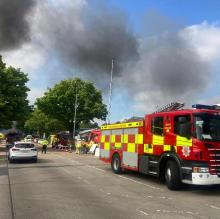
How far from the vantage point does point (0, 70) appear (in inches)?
1982

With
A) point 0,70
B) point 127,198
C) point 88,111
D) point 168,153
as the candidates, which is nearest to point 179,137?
point 168,153

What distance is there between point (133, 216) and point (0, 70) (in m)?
43.5

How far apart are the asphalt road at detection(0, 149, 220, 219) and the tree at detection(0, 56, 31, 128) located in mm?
33232

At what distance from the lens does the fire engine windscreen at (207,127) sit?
1317 cm

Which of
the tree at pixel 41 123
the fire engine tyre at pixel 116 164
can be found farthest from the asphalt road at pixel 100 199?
the tree at pixel 41 123

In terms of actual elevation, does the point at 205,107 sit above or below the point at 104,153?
above

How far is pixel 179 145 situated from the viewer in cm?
1372

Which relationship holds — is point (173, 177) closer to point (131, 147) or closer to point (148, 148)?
point (148, 148)

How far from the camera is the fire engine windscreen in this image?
43.2 feet

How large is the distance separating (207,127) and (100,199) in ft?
13.4

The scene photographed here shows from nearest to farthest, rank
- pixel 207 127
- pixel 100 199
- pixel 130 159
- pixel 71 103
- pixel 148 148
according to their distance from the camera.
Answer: pixel 100 199 < pixel 207 127 < pixel 148 148 < pixel 130 159 < pixel 71 103


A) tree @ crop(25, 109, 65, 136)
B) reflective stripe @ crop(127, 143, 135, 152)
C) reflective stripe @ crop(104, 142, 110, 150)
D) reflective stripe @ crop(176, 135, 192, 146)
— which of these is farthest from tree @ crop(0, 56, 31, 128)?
tree @ crop(25, 109, 65, 136)

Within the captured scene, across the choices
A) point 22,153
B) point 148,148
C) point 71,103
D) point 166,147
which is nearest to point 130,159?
point 148,148

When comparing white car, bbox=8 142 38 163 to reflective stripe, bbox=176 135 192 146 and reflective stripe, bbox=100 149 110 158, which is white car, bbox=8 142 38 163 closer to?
reflective stripe, bbox=100 149 110 158
